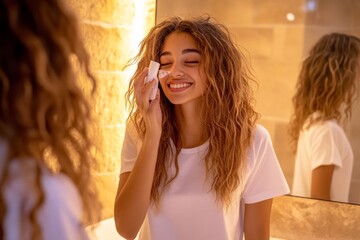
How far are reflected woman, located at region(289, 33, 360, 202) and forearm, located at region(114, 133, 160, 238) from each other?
602mm

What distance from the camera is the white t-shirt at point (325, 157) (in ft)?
4.63

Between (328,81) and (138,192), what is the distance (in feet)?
2.46

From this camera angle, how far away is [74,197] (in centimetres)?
49

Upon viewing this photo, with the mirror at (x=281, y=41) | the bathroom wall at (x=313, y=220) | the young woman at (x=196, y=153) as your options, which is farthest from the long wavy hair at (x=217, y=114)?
the bathroom wall at (x=313, y=220)

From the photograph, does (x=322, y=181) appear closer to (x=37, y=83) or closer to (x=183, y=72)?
(x=183, y=72)

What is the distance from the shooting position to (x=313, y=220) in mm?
1501

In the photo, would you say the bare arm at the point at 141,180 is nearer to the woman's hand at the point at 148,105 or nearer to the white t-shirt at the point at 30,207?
the woman's hand at the point at 148,105

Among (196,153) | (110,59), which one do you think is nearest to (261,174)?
(196,153)

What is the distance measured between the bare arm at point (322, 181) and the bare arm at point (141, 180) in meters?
0.63

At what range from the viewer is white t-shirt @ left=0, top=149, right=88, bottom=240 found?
0.46 meters

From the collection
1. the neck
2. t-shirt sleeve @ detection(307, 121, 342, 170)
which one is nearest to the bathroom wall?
t-shirt sleeve @ detection(307, 121, 342, 170)

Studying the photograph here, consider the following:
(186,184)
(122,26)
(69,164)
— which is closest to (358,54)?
(186,184)

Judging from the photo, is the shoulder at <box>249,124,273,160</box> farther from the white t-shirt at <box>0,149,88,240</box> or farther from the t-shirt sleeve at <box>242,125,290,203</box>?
the white t-shirt at <box>0,149,88,240</box>

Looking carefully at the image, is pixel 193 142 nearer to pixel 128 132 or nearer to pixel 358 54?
pixel 128 132
